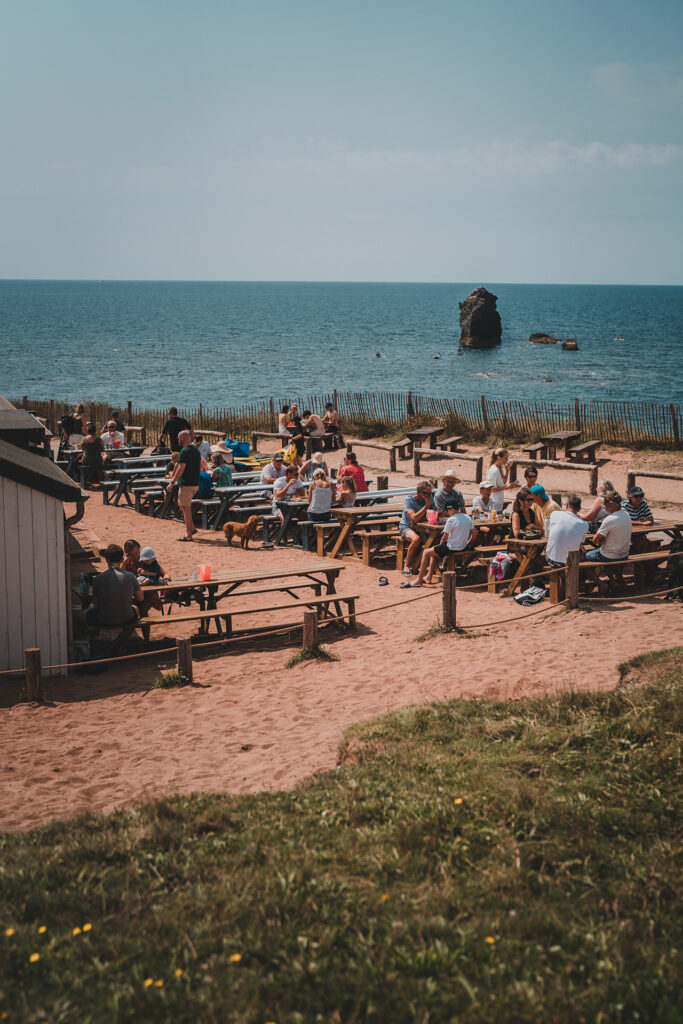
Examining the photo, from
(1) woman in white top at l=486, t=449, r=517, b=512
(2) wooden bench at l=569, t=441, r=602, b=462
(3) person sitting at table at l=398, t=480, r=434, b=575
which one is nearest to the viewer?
(3) person sitting at table at l=398, t=480, r=434, b=575

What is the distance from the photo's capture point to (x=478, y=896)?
14.2 ft

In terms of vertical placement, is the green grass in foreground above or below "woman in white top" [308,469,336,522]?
below

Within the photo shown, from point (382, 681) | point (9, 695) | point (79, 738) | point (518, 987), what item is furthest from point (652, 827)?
point (9, 695)

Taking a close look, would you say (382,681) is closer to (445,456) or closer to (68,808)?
(68,808)

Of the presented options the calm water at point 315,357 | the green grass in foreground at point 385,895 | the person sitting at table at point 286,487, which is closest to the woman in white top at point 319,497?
the person sitting at table at point 286,487

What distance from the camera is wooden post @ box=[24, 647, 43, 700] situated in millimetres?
7898

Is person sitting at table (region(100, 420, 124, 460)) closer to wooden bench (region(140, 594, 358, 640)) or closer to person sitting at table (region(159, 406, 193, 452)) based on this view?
person sitting at table (region(159, 406, 193, 452))

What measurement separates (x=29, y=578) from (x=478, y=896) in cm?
609

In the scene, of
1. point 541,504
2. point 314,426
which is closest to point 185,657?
point 541,504

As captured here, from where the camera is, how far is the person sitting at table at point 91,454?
18609 millimetres

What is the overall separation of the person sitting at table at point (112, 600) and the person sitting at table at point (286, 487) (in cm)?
528

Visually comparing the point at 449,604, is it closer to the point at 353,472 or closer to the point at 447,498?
the point at 447,498

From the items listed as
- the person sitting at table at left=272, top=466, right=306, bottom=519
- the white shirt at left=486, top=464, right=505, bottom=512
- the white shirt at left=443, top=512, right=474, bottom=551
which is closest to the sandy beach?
the white shirt at left=443, top=512, right=474, bottom=551

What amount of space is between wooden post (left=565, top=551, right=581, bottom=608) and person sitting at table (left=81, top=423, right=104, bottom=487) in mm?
11917
